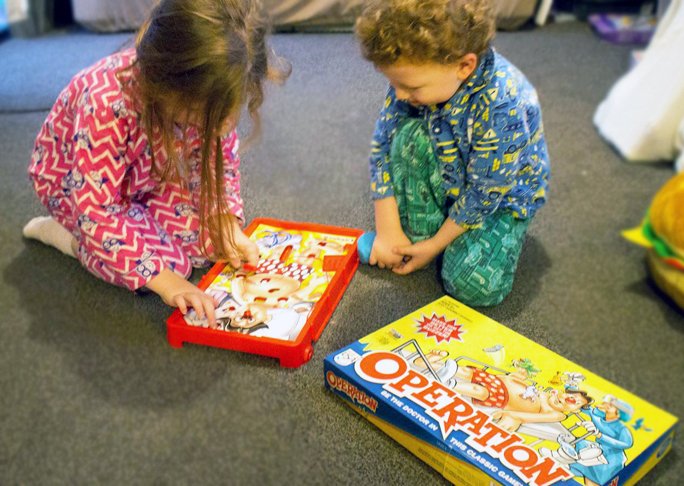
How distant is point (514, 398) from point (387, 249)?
0.33 m

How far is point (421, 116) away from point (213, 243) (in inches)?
14.8

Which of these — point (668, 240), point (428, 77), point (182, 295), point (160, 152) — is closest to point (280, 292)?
point (182, 295)

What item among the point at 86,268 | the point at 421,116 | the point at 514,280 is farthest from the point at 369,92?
the point at 86,268

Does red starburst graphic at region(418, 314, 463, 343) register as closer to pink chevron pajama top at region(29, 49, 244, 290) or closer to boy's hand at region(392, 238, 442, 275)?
boy's hand at region(392, 238, 442, 275)

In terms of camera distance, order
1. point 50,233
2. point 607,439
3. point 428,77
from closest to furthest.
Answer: point 607,439 → point 428,77 → point 50,233

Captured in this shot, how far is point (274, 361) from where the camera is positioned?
2.96ft

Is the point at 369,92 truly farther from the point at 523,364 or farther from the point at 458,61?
the point at 523,364

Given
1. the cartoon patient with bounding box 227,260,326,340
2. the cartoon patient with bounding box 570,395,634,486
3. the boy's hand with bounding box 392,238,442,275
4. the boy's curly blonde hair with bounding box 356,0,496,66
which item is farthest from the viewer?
the boy's hand with bounding box 392,238,442,275

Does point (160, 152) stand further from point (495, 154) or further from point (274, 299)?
point (495, 154)

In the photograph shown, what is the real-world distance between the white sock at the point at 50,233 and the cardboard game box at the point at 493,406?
1.69ft

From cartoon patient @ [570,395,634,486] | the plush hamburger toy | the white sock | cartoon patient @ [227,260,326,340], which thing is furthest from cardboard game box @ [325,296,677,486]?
the white sock

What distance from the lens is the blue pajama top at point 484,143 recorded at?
89 centimetres

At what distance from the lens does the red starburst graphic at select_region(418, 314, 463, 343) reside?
2.89ft

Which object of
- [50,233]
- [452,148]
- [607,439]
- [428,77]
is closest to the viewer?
[607,439]
